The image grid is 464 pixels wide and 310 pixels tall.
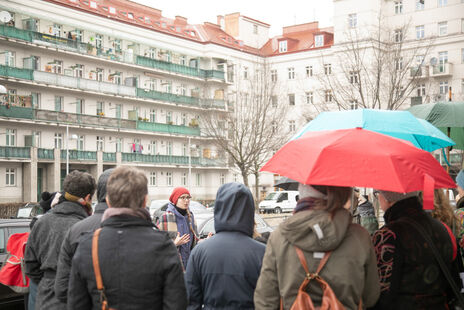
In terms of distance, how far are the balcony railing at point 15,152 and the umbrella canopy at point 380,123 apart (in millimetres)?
45750

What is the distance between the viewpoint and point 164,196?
6247 cm

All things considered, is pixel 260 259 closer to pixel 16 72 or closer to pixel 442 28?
pixel 16 72

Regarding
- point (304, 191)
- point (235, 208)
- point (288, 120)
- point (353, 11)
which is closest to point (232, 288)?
point (235, 208)

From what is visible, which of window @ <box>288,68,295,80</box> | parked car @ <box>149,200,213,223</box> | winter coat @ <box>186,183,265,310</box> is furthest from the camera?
window @ <box>288,68,295,80</box>

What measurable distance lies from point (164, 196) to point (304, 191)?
58789 millimetres

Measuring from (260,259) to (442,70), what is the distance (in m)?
61.1

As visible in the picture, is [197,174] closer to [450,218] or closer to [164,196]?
[164,196]

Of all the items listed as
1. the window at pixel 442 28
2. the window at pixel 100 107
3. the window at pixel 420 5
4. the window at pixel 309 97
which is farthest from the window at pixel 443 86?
the window at pixel 100 107

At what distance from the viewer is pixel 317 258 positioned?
3928 millimetres

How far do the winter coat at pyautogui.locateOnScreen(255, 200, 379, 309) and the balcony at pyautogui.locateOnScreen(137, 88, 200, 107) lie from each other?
5746cm

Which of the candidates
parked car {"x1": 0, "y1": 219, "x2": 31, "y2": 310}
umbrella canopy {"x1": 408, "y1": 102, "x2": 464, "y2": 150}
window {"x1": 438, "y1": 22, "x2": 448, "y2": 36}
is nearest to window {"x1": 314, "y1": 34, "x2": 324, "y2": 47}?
window {"x1": 438, "y1": 22, "x2": 448, "y2": 36}

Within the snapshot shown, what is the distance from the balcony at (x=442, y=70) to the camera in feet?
201

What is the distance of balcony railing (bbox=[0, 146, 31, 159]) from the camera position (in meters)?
48.1

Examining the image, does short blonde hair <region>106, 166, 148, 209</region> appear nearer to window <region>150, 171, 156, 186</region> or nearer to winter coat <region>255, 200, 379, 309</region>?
winter coat <region>255, 200, 379, 309</region>
